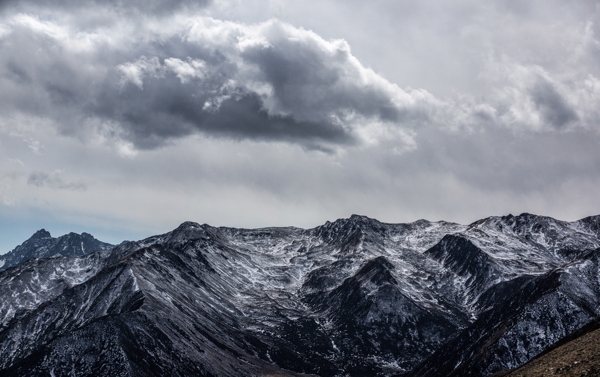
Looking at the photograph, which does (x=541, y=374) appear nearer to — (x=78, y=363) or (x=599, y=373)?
(x=599, y=373)

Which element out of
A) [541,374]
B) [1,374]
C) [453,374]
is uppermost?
[541,374]

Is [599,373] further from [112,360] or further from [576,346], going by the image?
[112,360]

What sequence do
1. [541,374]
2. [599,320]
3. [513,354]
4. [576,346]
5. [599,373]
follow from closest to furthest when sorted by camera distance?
[599,373]
[541,374]
[576,346]
[599,320]
[513,354]

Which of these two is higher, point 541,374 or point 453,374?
point 541,374

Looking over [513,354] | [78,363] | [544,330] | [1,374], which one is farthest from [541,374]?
[1,374]

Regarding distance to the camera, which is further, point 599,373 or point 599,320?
point 599,320

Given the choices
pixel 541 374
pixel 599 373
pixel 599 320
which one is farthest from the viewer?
pixel 599 320

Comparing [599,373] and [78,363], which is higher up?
[599,373]

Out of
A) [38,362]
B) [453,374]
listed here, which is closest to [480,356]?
[453,374]

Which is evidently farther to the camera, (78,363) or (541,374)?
(78,363)
